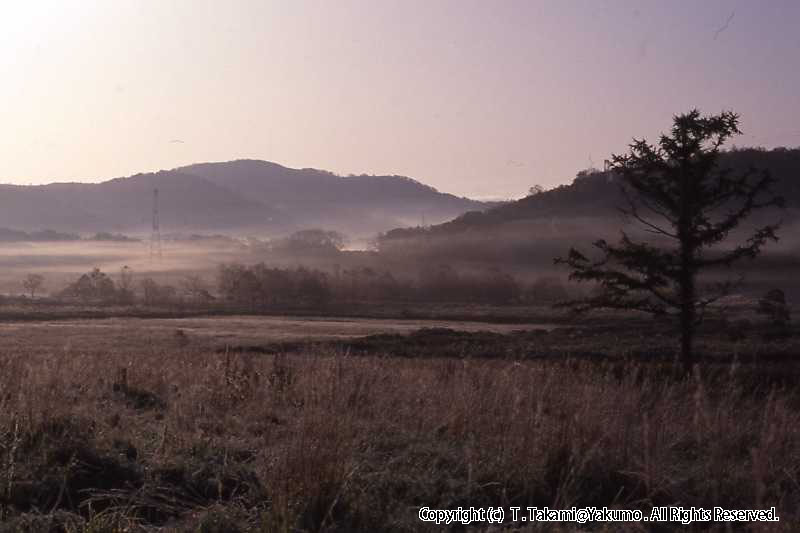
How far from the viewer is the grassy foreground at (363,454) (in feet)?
19.9

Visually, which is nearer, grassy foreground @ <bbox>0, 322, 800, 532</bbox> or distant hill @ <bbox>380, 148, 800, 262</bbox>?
grassy foreground @ <bbox>0, 322, 800, 532</bbox>

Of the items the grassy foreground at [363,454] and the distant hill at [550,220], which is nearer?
the grassy foreground at [363,454]

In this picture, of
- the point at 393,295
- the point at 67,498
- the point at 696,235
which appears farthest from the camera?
the point at 393,295

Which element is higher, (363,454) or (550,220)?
(550,220)

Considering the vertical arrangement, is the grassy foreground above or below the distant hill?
below

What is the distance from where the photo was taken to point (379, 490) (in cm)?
650

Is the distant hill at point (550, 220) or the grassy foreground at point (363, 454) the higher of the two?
the distant hill at point (550, 220)

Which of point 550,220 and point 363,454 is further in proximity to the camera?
point 550,220

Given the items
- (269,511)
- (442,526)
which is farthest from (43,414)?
(442,526)

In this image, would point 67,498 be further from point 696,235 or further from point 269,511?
point 696,235

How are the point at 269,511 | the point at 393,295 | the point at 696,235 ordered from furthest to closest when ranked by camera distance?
1. the point at 393,295
2. the point at 696,235
3. the point at 269,511

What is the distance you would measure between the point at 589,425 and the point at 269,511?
2.99m

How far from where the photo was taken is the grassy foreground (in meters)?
6.05

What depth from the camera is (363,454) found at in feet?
23.6
